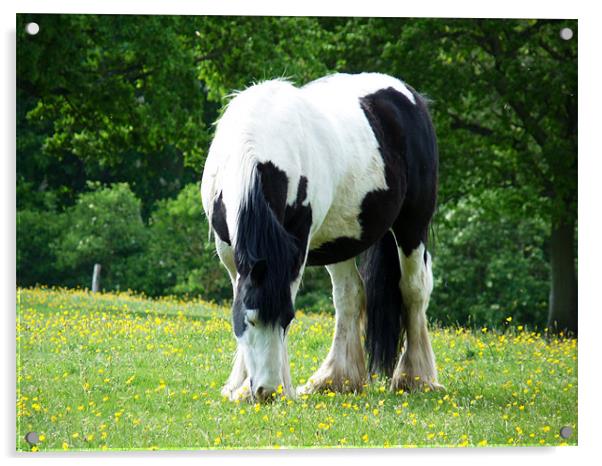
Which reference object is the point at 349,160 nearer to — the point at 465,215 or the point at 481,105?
the point at 481,105

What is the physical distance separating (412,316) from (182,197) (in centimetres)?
184

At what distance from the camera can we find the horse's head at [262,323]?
539cm

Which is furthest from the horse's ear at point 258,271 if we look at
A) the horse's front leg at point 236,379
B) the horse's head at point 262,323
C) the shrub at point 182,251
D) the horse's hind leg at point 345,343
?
the shrub at point 182,251

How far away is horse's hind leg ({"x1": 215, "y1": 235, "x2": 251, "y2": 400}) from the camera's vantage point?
19.7 feet

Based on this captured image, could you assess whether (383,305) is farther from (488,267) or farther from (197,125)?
(488,267)

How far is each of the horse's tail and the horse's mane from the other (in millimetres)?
1781

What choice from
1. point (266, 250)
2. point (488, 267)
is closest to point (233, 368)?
point (266, 250)

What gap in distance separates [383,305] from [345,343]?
0.42 m

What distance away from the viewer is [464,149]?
354 inches

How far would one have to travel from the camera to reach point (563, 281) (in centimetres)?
741

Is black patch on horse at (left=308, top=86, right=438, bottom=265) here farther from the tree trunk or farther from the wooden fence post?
the wooden fence post

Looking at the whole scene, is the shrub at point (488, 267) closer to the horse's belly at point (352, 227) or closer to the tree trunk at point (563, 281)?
the tree trunk at point (563, 281)

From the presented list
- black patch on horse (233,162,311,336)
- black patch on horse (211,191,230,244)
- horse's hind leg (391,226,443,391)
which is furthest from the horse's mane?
horse's hind leg (391,226,443,391)
